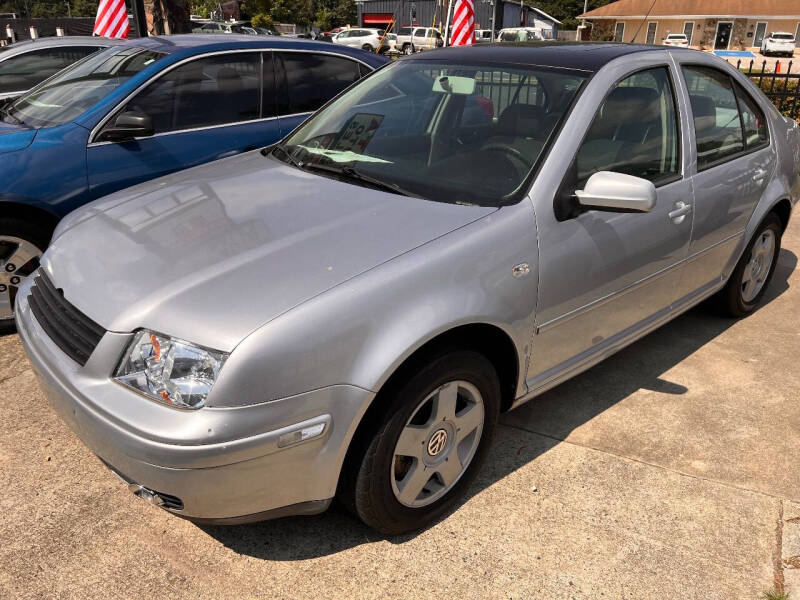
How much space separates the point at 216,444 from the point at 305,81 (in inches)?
145

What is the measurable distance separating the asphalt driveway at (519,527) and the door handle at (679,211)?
966 mm

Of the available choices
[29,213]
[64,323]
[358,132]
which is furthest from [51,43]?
[64,323]

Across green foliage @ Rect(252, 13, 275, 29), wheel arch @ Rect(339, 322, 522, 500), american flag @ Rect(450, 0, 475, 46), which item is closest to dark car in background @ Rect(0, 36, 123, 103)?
american flag @ Rect(450, 0, 475, 46)

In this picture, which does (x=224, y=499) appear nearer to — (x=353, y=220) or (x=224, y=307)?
(x=224, y=307)

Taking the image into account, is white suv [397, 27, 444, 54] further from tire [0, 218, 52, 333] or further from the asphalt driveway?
the asphalt driveway

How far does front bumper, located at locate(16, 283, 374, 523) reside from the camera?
196 centimetres

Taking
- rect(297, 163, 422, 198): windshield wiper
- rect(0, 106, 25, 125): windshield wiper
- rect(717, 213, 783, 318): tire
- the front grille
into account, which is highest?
rect(297, 163, 422, 198): windshield wiper

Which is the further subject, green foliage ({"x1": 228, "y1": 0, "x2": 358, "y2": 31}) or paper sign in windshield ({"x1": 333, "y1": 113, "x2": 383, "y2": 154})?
green foliage ({"x1": 228, "y1": 0, "x2": 358, "y2": 31})

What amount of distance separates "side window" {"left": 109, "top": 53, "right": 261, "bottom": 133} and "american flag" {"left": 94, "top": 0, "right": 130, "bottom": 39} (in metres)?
6.14

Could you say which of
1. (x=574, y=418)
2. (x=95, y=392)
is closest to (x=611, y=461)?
(x=574, y=418)

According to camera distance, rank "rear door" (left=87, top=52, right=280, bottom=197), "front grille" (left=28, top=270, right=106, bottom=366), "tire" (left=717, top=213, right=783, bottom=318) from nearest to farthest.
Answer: "front grille" (left=28, top=270, right=106, bottom=366)
"rear door" (left=87, top=52, right=280, bottom=197)
"tire" (left=717, top=213, right=783, bottom=318)

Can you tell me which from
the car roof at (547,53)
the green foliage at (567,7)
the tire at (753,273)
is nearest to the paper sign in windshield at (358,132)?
the car roof at (547,53)

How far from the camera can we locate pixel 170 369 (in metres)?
2.03

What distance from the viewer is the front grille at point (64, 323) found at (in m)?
2.23
